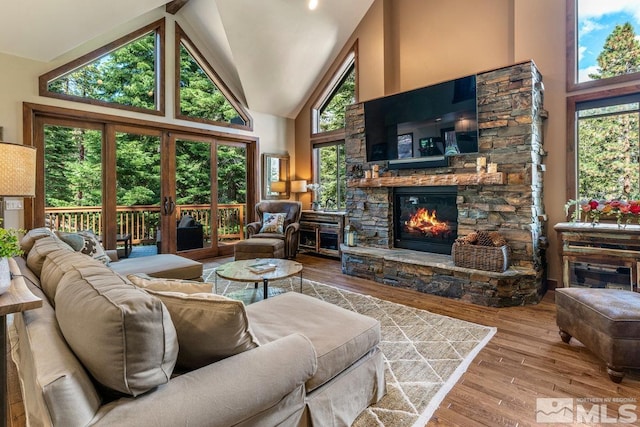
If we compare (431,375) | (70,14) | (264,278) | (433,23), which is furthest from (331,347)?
(433,23)

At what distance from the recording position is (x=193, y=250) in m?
5.69

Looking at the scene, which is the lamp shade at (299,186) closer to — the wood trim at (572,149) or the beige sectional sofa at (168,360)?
the wood trim at (572,149)

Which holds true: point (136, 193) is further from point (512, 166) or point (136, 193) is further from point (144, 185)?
point (512, 166)

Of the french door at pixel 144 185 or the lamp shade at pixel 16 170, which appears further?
the french door at pixel 144 185

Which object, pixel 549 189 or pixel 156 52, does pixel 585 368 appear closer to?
pixel 549 189

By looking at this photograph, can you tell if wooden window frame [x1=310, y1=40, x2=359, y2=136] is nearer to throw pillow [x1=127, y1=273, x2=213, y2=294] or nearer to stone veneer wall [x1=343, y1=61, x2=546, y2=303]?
stone veneer wall [x1=343, y1=61, x2=546, y2=303]

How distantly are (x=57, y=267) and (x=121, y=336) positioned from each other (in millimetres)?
860

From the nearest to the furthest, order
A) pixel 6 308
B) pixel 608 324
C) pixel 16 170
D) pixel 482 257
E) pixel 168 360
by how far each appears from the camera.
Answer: pixel 168 360
pixel 6 308
pixel 16 170
pixel 608 324
pixel 482 257

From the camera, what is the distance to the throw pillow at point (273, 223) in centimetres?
561

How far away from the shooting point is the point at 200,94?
18.7 ft

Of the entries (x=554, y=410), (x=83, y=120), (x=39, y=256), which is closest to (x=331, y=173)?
(x=83, y=120)

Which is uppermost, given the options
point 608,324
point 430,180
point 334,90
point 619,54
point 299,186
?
point 334,90

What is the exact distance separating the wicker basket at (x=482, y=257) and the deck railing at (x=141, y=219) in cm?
423

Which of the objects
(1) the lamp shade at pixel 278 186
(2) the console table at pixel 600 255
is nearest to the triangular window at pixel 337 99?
(1) the lamp shade at pixel 278 186
